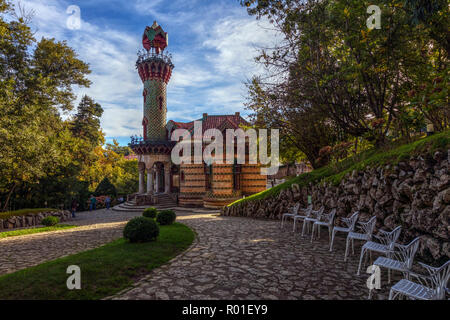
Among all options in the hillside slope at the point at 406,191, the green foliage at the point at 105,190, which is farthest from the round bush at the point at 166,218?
the green foliage at the point at 105,190

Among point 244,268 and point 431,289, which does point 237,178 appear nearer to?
point 244,268

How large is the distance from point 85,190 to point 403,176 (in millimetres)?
28336

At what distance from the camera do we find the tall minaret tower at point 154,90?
91.4 ft

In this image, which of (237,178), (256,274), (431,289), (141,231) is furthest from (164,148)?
(431,289)

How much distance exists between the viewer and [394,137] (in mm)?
10164

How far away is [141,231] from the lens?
788 centimetres

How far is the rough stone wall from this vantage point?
539cm

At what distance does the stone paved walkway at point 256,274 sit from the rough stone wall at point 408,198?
5.17 ft

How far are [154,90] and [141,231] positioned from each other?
2330cm

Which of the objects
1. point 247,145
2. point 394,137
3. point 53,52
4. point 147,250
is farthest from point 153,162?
point 394,137

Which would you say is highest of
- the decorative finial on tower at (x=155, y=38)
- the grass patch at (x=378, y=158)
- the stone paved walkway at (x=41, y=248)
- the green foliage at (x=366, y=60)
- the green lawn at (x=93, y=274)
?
the decorative finial on tower at (x=155, y=38)

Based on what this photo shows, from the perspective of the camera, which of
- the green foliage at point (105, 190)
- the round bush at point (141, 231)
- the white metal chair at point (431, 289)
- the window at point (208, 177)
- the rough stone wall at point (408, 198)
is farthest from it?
the green foliage at point (105, 190)

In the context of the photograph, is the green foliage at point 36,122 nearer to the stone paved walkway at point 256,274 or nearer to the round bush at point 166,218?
the round bush at point 166,218

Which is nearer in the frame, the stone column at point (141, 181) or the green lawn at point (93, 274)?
the green lawn at point (93, 274)
